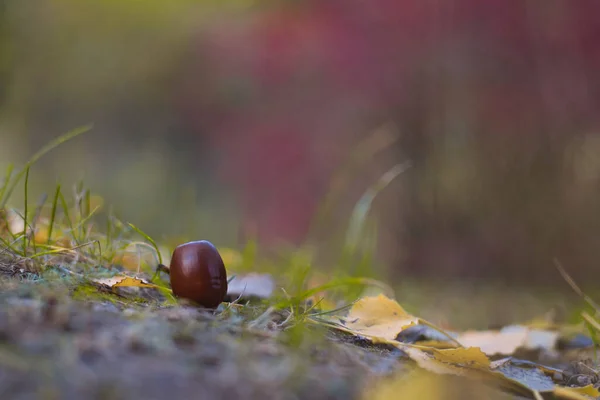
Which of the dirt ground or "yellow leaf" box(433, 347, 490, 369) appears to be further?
"yellow leaf" box(433, 347, 490, 369)

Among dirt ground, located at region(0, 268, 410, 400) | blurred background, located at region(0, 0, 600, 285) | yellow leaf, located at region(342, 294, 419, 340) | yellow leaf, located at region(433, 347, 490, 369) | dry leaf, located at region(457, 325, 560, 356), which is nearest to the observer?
dirt ground, located at region(0, 268, 410, 400)

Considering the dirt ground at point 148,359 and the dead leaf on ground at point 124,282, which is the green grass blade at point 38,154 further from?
the dirt ground at point 148,359

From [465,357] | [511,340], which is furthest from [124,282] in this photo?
[511,340]

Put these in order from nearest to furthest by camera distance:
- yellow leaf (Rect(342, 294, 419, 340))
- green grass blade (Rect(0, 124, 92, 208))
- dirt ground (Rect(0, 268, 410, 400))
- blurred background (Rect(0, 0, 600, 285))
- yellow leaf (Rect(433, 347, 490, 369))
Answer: dirt ground (Rect(0, 268, 410, 400)) → yellow leaf (Rect(433, 347, 490, 369)) → yellow leaf (Rect(342, 294, 419, 340)) → green grass blade (Rect(0, 124, 92, 208)) → blurred background (Rect(0, 0, 600, 285))

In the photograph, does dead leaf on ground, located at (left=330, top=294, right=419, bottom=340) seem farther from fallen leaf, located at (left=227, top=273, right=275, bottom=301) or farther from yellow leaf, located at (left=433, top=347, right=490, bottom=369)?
fallen leaf, located at (left=227, top=273, right=275, bottom=301)

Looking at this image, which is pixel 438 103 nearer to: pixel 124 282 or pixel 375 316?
pixel 375 316

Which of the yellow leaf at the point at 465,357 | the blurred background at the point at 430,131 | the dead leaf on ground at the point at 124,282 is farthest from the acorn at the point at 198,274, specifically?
the blurred background at the point at 430,131

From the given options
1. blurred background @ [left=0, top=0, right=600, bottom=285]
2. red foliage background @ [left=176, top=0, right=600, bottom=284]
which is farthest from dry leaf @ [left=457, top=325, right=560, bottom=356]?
red foliage background @ [left=176, top=0, right=600, bottom=284]

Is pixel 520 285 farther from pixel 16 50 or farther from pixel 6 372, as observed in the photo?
pixel 16 50

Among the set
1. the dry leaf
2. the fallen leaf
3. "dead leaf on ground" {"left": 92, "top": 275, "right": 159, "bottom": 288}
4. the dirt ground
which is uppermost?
the dry leaf
